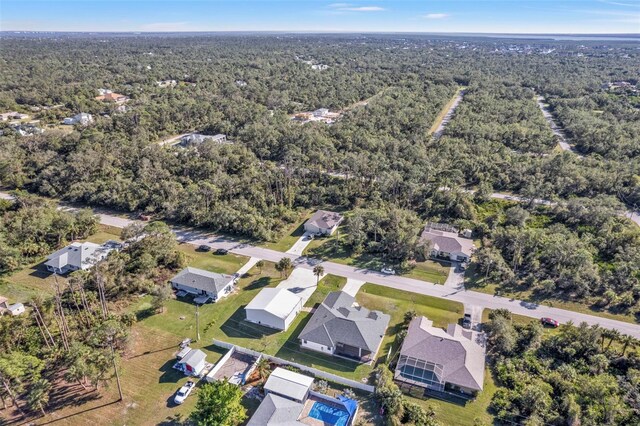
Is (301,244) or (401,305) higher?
(301,244)

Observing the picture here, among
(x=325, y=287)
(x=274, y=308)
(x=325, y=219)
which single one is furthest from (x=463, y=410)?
(x=325, y=219)

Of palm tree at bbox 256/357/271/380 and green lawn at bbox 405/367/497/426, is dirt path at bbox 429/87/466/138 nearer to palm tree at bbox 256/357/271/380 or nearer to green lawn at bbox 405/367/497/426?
green lawn at bbox 405/367/497/426

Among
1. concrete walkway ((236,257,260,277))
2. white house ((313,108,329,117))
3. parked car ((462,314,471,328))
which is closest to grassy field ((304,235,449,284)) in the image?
concrete walkway ((236,257,260,277))

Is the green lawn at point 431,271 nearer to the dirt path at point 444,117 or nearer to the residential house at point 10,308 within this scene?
the residential house at point 10,308

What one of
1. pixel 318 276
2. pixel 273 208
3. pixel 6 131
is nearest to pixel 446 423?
pixel 318 276

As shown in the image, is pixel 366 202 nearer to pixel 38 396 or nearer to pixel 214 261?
pixel 214 261

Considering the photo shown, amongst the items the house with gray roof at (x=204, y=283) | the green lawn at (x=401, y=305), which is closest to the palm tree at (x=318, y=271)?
the green lawn at (x=401, y=305)
